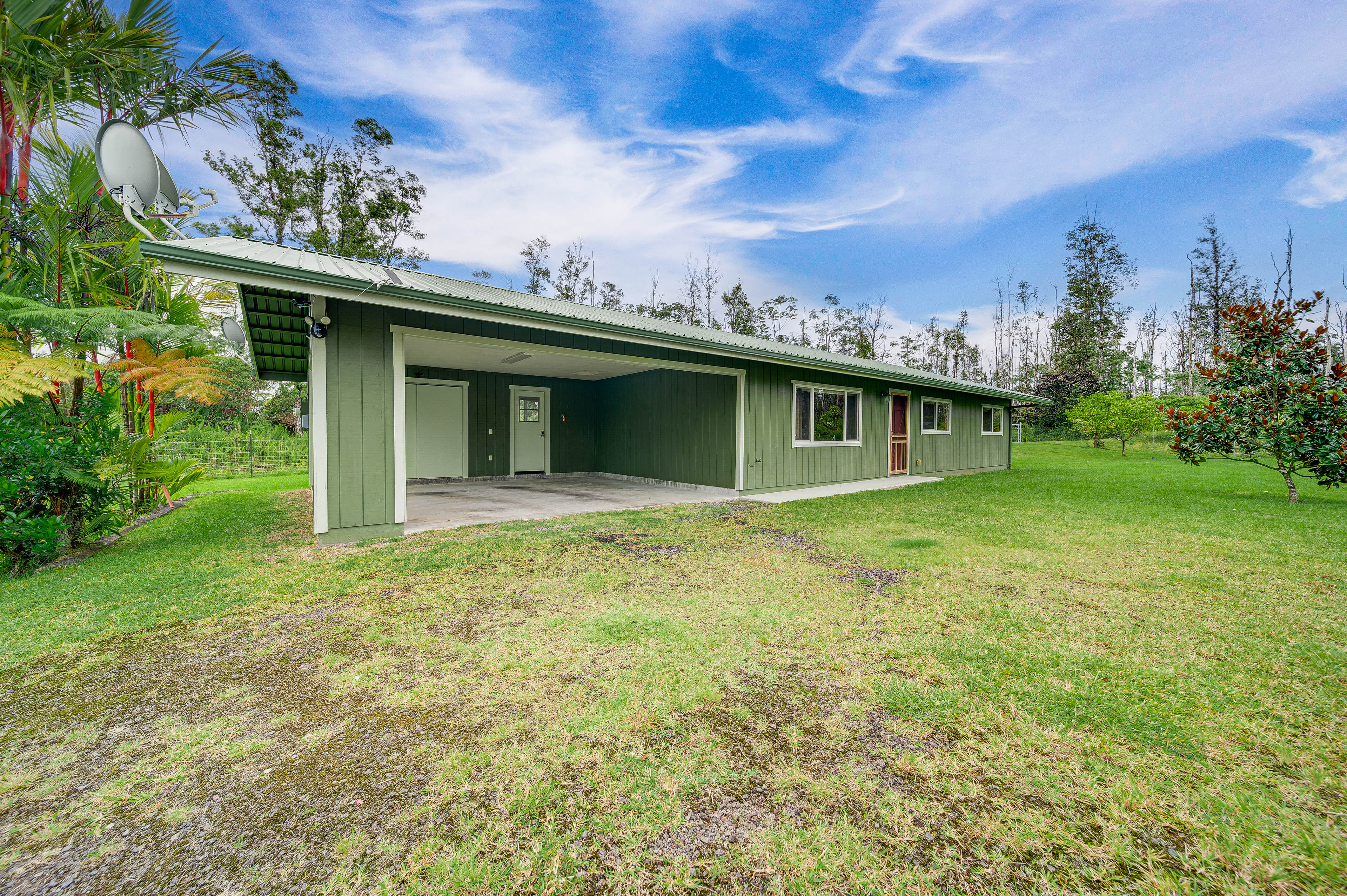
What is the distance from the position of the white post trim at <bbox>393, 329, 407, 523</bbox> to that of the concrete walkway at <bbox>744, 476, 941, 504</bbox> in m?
4.85

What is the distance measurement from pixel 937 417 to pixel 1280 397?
5840 millimetres

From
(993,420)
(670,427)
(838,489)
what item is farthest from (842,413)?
(993,420)

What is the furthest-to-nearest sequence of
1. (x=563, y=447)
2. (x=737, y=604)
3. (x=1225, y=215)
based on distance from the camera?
(x=1225, y=215)
(x=563, y=447)
(x=737, y=604)

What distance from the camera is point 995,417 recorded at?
14.8 meters

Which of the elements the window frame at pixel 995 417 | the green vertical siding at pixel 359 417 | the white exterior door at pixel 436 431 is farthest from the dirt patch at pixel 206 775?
the window frame at pixel 995 417

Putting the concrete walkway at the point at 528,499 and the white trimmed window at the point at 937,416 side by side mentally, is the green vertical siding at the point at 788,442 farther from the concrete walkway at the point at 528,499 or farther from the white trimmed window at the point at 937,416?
the white trimmed window at the point at 937,416

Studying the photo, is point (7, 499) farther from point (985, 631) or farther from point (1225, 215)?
point (1225, 215)

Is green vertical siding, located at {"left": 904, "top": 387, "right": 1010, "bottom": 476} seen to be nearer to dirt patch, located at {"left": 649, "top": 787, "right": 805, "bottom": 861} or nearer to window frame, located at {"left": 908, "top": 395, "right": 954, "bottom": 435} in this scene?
window frame, located at {"left": 908, "top": 395, "right": 954, "bottom": 435}

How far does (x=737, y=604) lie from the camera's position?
3309 millimetres

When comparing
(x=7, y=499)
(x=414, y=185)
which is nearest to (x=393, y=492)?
(x=7, y=499)

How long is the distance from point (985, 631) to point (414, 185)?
20.3 meters

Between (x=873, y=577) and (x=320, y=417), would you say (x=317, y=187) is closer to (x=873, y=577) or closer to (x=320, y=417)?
(x=320, y=417)

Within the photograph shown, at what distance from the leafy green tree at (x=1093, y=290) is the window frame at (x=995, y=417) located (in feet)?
52.6

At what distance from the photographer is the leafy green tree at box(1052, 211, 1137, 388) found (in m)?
27.5
